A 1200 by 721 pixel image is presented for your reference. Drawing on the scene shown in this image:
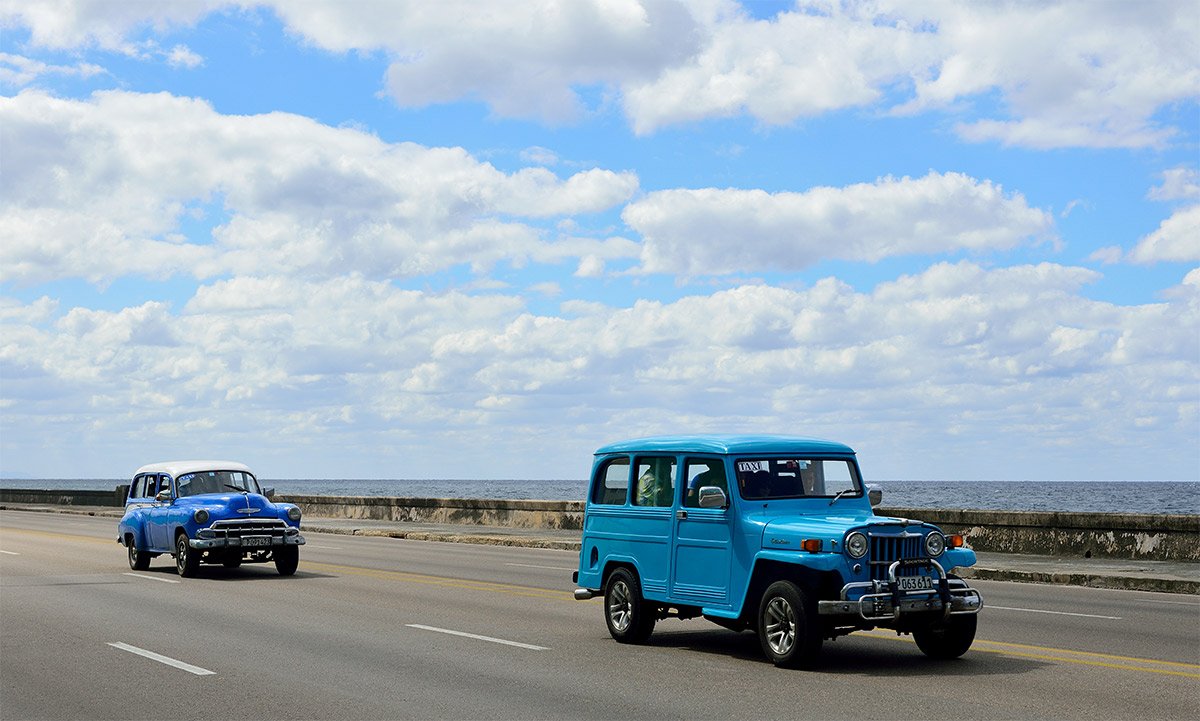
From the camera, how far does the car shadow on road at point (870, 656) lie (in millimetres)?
11562

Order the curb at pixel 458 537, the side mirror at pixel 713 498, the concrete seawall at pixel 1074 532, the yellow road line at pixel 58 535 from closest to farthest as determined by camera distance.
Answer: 1. the side mirror at pixel 713 498
2. the concrete seawall at pixel 1074 532
3. the curb at pixel 458 537
4. the yellow road line at pixel 58 535

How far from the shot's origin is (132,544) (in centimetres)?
2544

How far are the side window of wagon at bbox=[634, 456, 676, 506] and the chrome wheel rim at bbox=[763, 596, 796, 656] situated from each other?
1815 millimetres

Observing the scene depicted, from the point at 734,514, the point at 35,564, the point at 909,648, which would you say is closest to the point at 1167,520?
the point at 909,648

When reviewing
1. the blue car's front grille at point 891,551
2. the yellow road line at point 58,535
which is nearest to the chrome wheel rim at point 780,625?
the blue car's front grille at point 891,551

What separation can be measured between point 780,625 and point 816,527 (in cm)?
86

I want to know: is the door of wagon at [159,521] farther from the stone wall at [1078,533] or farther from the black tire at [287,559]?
the stone wall at [1078,533]

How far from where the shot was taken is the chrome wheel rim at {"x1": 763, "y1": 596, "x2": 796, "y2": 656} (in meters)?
11.5

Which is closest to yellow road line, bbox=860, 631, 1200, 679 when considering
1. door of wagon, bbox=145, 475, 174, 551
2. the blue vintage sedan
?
the blue vintage sedan

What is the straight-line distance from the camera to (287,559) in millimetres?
23531

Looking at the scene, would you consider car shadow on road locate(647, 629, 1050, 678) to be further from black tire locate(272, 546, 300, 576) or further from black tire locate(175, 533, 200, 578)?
black tire locate(175, 533, 200, 578)

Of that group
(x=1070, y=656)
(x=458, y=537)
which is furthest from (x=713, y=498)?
(x=458, y=537)

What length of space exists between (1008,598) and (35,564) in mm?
17774

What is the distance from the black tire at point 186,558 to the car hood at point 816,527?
13.7 meters
